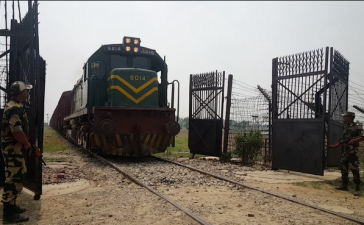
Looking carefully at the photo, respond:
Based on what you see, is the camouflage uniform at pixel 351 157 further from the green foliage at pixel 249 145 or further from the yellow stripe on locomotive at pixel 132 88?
the yellow stripe on locomotive at pixel 132 88

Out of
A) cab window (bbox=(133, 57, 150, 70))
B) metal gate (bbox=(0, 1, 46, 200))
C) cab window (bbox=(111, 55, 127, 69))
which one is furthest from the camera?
cab window (bbox=(133, 57, 150, 70))

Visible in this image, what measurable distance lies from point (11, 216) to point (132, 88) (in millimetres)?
6136

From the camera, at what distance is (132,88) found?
32.1 ft

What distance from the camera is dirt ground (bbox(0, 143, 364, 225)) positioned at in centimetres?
414

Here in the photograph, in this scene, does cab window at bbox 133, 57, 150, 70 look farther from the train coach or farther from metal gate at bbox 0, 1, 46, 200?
metal gate at bbox 0, 1, 46, 200

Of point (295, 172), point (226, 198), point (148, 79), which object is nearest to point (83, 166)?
point (148, 79)

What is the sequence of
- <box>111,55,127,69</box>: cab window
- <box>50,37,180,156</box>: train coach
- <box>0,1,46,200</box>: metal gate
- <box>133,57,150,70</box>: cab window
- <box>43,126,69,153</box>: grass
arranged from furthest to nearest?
1. <box>43,126,69,153</box>: grass
2. <box>133,57,150,70</box>: cab window
3. <box>111,55,127,69</box>: cab window
4. <box>50,37,180,156</box>: train coach
5. <box>0,1,46,200</box>: metal gate

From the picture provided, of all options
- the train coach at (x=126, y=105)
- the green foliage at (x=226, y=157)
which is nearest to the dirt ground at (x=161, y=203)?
the train coach at (x=126, y=105)

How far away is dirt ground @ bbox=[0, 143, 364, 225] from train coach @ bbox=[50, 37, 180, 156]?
250cm

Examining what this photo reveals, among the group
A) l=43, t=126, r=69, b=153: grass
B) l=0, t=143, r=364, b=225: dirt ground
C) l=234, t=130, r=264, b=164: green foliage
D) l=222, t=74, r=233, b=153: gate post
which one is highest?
l=222, t=74, r=233, b=153: gate post

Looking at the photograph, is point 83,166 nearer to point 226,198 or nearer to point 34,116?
point 34,116

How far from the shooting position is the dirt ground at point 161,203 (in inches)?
163

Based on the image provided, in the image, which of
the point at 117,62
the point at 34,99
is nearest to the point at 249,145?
the point at 117,62

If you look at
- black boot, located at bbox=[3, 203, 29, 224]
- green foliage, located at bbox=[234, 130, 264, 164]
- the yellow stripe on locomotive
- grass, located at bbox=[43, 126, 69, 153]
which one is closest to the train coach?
the yellow stripe on locomotive
